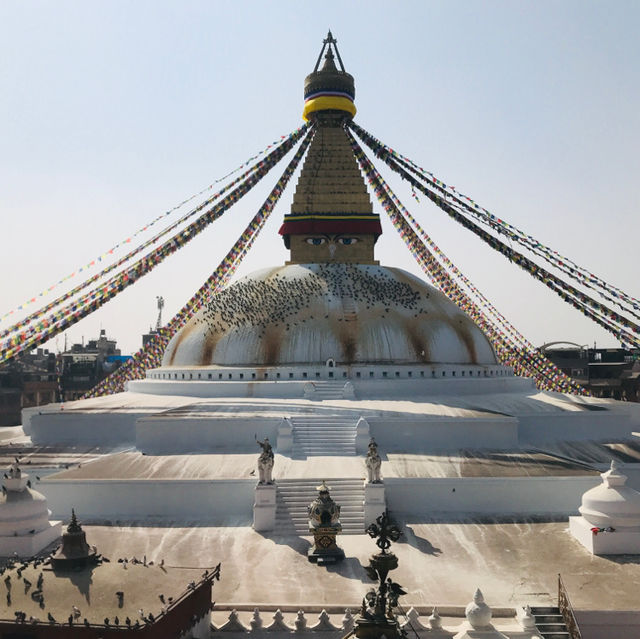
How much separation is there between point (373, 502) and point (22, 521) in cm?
662

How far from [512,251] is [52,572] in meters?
17.6

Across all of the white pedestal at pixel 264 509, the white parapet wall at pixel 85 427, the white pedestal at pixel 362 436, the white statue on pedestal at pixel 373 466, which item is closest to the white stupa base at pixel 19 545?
the white pedestal at pixel 264 509

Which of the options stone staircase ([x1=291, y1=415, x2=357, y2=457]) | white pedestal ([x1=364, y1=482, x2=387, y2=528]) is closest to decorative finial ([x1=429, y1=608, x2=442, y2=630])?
white pedestal ([x1=364, y1=482, x2=387, y2=528])

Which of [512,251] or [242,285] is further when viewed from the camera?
[242,285]

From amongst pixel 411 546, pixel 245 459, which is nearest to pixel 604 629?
pixel 411 546

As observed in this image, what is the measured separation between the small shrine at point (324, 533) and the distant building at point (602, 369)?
34.2m

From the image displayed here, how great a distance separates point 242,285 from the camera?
26.1 meters

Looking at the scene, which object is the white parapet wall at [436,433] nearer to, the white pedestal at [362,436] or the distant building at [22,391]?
the white pedestal at [362,436]

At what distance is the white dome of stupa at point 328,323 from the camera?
23.2 metres

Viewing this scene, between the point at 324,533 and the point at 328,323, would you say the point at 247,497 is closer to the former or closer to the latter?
the point at 324,533

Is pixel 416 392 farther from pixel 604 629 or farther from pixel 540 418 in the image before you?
pixel 604 629

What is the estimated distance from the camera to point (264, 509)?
14375 mm

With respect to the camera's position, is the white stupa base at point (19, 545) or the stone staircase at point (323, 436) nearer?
the white stupa base at point (19, 545)

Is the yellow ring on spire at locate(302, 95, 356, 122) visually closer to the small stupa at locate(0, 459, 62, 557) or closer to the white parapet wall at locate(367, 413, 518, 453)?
the white parapet wall at locate(367, 413, 518, 453)
